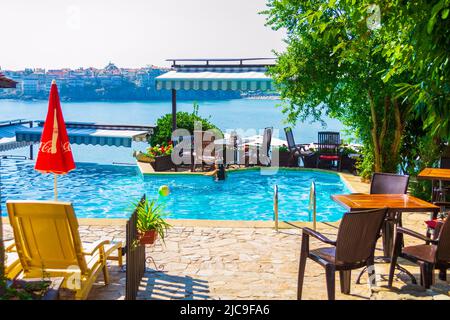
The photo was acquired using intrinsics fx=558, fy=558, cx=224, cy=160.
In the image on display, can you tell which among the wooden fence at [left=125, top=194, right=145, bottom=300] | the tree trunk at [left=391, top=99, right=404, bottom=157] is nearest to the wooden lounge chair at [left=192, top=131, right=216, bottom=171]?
the tree trunk at [left=391, top=99, right=404, bottom=157]

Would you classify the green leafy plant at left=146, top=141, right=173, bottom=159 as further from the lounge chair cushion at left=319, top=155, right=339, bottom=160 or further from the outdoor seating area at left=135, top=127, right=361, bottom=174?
the lounge chair cushion at left=319, top=155, right=339, bottom=160

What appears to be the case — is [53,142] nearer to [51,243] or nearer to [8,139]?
[51,243]

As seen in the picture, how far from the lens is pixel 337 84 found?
12547 mm

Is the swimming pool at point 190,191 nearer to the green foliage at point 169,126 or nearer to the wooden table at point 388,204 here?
the green foliage at point 169,126

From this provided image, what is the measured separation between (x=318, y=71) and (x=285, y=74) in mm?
755

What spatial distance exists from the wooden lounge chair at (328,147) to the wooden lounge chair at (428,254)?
996 cm

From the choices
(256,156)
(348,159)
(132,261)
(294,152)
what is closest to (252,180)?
(256,156)

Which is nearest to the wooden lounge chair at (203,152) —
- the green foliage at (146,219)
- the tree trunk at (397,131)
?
the tree trunk at (397,131)

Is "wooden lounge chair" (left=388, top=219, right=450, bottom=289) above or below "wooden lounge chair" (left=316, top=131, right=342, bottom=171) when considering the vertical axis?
below

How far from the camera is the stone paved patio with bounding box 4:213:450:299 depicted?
6051mm

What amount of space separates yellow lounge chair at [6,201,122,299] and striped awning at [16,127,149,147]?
12.5m

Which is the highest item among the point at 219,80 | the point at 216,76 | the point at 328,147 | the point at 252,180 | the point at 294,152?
the point at 216,76

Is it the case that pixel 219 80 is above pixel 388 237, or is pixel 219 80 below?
above

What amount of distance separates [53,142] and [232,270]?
119 inches
